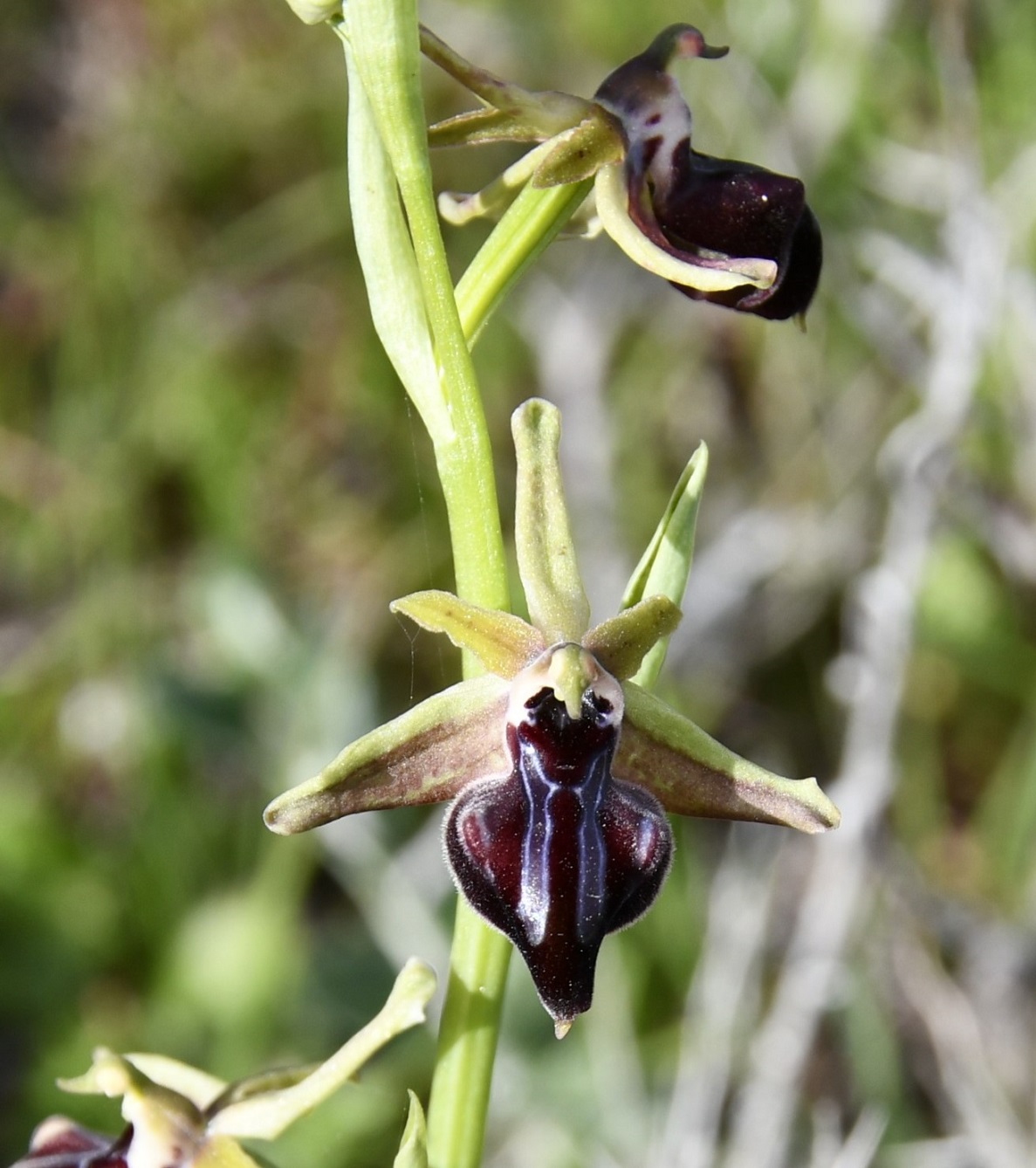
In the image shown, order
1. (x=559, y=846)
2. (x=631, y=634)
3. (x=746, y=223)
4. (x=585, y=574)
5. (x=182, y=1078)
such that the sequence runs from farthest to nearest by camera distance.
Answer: (x=585, y=574) → (x=182, y=1078) → (x=746, y=223) → (x=631, y=634) → (x=559, y=846)

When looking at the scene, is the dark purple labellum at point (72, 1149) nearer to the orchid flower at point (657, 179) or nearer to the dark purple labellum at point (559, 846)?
the dark purple labellum at point (559, 846)

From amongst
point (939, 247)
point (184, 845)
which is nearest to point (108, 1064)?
point (184, 845)

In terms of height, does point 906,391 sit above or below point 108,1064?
above

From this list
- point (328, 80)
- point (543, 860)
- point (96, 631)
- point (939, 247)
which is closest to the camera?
point (543, 860)

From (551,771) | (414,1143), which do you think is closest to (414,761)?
(551,771)

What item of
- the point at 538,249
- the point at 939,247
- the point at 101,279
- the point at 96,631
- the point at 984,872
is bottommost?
the point at 984,872

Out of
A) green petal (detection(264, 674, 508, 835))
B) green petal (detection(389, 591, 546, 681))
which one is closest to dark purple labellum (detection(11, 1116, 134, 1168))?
green petal (detection(264, 674, 508, 835))

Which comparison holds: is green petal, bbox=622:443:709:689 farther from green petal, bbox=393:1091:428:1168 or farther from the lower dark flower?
green petal, bbox=393:1091:428:1168

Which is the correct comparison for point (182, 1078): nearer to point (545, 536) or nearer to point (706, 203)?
point (545, 536)

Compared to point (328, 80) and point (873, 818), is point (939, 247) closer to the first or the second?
point (873, 818)
